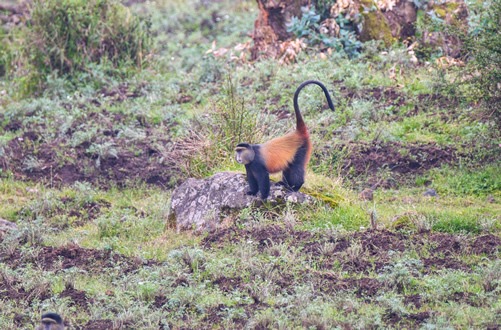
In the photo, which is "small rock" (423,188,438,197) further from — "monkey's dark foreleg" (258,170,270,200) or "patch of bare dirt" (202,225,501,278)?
"monkey's dark foreleg" (258,170,270,200)

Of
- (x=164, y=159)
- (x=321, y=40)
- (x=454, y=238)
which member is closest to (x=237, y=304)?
(x=454, y=238)

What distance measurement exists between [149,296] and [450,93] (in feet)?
20.3

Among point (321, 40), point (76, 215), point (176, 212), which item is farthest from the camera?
point (321, 40)

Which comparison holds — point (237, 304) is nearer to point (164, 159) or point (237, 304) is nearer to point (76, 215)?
point (76, 215)

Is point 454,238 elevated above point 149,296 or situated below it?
below

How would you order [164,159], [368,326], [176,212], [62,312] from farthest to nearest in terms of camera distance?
[164,159] → [176,212] → [62,312] → [368,326]

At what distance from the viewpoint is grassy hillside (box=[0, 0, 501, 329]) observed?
7523 millimetres

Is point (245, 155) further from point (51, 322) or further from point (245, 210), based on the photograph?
point (51, 322)

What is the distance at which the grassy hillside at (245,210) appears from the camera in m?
7.52

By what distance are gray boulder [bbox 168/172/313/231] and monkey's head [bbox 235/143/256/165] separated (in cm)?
45

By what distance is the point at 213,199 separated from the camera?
10.3 m

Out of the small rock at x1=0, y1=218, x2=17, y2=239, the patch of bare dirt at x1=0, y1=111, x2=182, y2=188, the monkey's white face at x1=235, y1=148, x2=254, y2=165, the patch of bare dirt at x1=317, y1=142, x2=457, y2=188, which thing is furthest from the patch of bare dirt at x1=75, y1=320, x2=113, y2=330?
the patch of bare dirt at x1=317, y1=142, x2=457, y2=188

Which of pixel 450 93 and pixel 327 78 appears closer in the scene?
pixel 450 93

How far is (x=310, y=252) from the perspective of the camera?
8.80 metres
